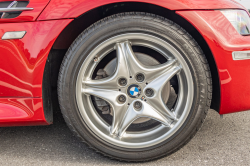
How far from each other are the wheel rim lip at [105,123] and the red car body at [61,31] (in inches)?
7.2

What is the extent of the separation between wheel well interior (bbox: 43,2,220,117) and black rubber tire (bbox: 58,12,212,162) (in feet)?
0.27

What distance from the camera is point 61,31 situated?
130 cm

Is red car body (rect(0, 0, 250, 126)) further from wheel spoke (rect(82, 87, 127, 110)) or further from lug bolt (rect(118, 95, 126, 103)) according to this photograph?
lug bolt (rect(118, 95, 126, 103))

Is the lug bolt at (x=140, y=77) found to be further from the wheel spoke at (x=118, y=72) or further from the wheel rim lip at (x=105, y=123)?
the wheel rim lip at (x=105, y=123)

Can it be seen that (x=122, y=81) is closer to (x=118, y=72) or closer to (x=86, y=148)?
Answer: (x=118, y=72)

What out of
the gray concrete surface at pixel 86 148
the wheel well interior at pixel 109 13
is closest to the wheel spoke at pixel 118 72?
the wheel well interior at pixel 109 13

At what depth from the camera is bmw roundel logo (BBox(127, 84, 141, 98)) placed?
1372 millimetres

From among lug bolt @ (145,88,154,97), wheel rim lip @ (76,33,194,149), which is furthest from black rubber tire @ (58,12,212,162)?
lug bolt @ (145,88,154,97)

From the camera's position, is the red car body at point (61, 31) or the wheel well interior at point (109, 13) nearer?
the red car body at point (61, 31)

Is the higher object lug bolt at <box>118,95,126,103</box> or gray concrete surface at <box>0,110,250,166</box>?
lug bolt at <box>118,95,126,103</box>

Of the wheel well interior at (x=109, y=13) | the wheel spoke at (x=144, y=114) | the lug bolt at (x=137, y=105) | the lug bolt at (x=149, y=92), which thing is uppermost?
the wheel well interior at (x=109, y=13)

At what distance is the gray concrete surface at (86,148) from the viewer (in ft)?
4.58

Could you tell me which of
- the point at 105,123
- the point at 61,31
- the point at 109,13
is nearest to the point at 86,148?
the point at 105,123

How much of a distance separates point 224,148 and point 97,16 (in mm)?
1237
